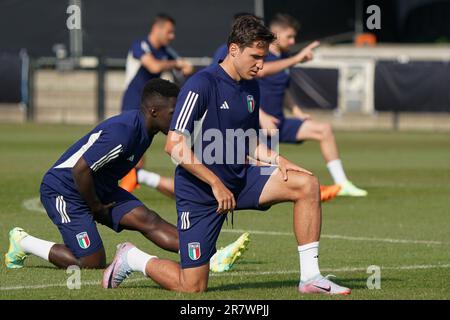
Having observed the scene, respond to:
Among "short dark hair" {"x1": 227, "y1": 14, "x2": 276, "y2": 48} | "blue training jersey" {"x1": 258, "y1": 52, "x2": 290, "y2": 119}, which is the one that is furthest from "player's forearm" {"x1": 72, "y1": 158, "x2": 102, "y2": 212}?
"blue training jersey" {"x1": 258, "y1": 52, "x2": 290, "y2": 119}

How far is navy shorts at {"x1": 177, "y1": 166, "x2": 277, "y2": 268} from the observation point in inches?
343

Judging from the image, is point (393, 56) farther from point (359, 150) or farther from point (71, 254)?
point (71, 254)

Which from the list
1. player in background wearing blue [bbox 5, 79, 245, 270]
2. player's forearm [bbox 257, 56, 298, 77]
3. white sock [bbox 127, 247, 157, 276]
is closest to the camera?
white sock [bbox 127, 247, 157, 276]

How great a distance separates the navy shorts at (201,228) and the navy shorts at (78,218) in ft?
5.10

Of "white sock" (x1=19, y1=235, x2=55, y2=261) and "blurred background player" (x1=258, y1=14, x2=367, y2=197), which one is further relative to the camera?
"blurred background player" (x1=258, y1=14, x2=367, y2=197)

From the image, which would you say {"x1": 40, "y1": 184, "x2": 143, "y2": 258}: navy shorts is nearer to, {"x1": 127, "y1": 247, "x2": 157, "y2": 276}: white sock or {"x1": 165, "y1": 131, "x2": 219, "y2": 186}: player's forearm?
{"x1": 127, "y1": 247, "x2": 157, "y2": 276}: white sock

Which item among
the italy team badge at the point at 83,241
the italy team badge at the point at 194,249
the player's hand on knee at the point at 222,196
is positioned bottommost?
the italy team badge at the point at 83,241

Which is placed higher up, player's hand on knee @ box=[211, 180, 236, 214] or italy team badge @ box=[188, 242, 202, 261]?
player's hand on knee @ box=[211, 180, 236, 214]

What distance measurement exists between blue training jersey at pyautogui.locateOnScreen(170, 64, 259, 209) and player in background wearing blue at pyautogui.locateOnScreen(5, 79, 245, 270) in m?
0.95

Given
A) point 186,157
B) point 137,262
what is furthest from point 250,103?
point 137,262

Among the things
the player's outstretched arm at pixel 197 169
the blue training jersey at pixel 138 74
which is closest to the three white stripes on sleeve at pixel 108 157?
the player's outstretched arm at pixel 197 169

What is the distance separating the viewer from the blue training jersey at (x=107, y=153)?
981cm

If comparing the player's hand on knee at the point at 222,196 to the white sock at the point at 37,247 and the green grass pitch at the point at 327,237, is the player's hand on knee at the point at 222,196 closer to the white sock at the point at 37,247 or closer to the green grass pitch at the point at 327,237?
the green grass pitch at the point at 327,237
